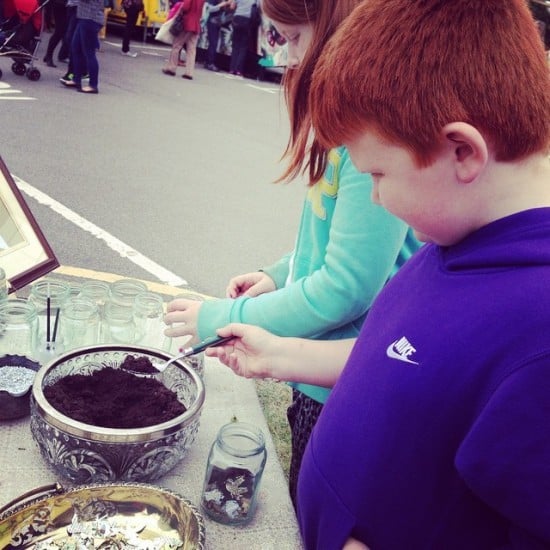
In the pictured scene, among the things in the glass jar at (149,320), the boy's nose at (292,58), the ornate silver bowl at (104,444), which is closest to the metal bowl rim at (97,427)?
the ornate silver bowl at (104,444)

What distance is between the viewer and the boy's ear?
33.3 inches

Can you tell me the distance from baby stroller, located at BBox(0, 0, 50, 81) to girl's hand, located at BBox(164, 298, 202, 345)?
25.1ft

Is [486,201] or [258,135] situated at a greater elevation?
[486,201]

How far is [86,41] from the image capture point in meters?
8.18

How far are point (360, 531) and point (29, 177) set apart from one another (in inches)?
194

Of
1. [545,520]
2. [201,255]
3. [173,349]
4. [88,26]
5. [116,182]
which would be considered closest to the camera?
[545,520]

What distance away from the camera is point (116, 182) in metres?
5.64

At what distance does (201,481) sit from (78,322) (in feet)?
1.74

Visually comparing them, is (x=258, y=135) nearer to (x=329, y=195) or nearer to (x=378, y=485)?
(x=329, y=195)

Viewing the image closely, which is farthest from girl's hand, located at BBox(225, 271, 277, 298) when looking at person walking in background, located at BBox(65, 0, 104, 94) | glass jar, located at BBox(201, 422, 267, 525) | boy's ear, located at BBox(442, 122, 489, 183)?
person walking in background, located at BBox(65, 0, 104, 94)

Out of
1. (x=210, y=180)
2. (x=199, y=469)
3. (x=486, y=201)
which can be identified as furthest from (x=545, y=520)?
(x=210, y=180)

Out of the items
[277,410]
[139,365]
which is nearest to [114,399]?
[139,365]

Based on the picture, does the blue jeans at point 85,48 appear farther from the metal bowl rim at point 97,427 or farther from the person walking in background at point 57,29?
the metal bowl rim at point 97,427

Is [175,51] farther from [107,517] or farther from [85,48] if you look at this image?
[107,517]
